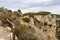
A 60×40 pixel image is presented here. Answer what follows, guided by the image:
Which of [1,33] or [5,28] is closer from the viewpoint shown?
[1,33]

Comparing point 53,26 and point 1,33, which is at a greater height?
point 1,33

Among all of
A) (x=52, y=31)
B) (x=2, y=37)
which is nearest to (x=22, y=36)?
(x=2, y=37)

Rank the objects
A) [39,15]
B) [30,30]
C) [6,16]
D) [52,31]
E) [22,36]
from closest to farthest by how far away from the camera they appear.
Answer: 1. [22,36]
2. [30,30]
3. [6,16]
4. [52,31]
5. [39,15]

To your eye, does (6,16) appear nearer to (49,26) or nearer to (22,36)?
(22,36)

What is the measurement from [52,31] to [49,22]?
1.96 meters

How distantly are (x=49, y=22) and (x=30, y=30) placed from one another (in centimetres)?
1299

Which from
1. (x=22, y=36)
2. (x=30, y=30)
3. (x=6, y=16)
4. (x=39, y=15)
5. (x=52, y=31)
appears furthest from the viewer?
(x=39, y=15)

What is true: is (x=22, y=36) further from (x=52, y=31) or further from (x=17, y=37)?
(x=52, y=31)

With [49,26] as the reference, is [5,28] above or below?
above

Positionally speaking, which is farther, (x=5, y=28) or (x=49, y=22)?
(x=49, y=22)

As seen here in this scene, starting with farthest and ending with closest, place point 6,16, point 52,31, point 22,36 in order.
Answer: point 52,31 < point 6,16 < point 22,36

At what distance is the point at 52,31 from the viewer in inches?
1316

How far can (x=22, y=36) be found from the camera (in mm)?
20844

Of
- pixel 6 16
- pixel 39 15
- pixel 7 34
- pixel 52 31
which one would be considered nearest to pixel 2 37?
pixel 7 34
